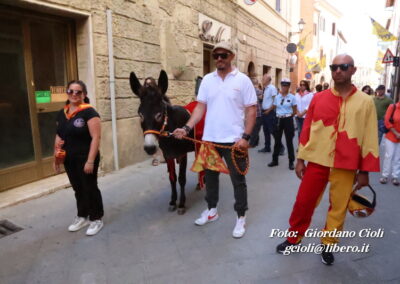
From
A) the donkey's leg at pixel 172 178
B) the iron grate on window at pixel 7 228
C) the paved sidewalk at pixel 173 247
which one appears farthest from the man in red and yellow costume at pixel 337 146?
the iron grate on window at pixel 7 228

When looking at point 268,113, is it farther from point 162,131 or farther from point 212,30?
point 162,131

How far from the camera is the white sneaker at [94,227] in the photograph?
136 inches

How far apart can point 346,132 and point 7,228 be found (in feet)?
12.3

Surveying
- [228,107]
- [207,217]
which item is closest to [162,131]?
[228,107]

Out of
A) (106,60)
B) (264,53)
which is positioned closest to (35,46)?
(106,60)

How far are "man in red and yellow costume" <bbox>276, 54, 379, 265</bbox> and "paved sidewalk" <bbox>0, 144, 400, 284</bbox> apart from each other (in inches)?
18.0

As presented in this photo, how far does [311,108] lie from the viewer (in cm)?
273

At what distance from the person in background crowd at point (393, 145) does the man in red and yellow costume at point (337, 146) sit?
284cm

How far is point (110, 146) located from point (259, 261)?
388 centimetres

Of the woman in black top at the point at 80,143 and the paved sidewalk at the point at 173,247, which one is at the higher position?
the woman in black top at the point at 80,143

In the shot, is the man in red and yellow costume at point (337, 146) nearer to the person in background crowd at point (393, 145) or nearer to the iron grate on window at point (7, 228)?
the person in background crowd at point (393, 145)

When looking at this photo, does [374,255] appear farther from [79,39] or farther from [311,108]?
[79,39]

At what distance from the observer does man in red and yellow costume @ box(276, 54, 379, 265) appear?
2.48 m

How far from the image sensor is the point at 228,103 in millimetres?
3078
